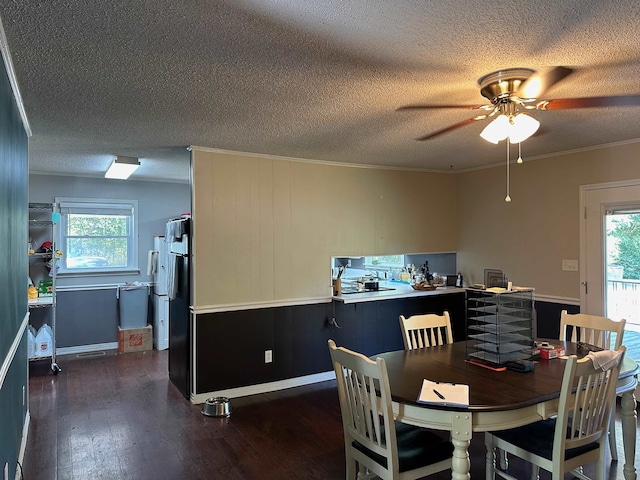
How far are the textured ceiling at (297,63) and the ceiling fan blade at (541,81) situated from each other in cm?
6

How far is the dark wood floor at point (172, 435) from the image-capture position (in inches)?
113

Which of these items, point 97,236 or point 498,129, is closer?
point 498,129

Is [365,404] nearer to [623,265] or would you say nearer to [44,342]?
[623,265]

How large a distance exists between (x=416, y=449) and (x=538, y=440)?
0.65 m

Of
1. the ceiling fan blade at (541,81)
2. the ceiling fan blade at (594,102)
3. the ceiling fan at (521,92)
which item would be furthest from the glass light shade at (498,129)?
the ceiling fan blade at (594,102)

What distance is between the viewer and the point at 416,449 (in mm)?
2143

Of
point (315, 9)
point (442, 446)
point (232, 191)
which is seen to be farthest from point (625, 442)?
point (232, 191)

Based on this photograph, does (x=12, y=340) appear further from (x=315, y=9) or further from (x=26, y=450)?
(x=315, y=9)

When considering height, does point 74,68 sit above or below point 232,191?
above

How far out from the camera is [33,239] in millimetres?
5512

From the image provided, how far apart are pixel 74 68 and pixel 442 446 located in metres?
2.64

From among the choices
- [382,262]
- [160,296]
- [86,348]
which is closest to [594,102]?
[382,262]

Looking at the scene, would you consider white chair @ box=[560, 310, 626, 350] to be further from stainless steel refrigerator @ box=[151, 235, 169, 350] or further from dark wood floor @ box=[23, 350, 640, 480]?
stainless steel refrigerator @ box=[151, 235, 169, 350]

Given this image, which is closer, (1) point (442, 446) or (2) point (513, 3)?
(2) point (513, 3)
